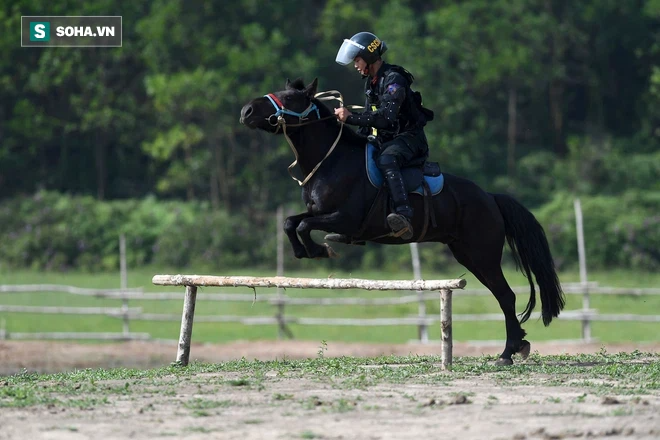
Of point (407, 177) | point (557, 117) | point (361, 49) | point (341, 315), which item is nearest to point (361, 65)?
point (361, 49)

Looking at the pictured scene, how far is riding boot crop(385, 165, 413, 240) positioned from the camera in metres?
9.54

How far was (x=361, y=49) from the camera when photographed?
9.73 metres

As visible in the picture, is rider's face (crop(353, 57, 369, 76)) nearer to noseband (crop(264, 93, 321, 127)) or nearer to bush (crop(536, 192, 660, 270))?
noseband (crop(264, 93, 321, 127))

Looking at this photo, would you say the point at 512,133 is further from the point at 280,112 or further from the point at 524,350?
the point at 280,112

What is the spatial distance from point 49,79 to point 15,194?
3337 millimetres

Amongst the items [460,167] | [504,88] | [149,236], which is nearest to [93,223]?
[149,236]

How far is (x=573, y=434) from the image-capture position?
22.2ft

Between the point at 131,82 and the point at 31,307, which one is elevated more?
the point at 131,82

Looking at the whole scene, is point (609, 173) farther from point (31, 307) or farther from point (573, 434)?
point (573, 434)

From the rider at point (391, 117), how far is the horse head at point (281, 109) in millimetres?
281

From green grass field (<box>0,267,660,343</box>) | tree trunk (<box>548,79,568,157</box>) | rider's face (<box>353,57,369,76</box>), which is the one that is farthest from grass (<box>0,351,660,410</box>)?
tree trunk (<box>548,79,568,157</box>)

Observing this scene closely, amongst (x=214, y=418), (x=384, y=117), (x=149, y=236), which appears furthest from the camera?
(x=149, y=236)

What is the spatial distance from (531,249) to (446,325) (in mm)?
1624

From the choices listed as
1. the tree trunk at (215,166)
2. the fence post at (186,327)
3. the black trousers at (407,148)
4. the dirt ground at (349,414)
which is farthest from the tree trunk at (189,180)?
the dirt ground at (349,414)
